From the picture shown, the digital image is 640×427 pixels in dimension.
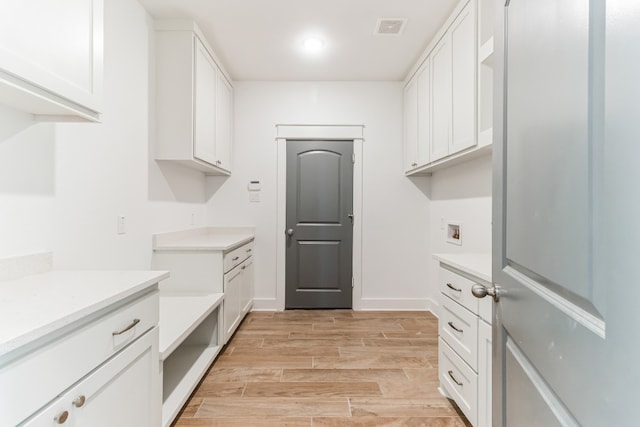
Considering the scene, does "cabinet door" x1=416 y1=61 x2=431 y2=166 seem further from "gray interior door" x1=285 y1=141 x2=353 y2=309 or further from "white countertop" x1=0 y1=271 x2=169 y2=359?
"white countertop" x1=0 y1=271 x2=169 y2=359

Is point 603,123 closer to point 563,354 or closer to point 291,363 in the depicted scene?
point 563,354

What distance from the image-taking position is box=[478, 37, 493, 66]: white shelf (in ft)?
6.00

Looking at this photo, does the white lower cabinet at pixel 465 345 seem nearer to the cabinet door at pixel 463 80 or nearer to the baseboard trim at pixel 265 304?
the cabinet door at pixel 463 80

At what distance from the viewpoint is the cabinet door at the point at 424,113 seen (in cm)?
281

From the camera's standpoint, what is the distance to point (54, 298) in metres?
0.98

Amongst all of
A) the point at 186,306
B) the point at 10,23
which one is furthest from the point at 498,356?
the point at 186,306

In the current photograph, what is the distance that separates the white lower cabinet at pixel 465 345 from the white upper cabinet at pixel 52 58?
1.83 meters

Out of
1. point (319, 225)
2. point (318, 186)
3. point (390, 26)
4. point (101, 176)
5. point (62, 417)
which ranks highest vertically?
point (390, 26)

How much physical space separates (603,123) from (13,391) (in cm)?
125

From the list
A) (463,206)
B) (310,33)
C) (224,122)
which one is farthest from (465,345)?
(224,122)

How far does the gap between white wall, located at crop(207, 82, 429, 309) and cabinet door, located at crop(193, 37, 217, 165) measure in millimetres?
689

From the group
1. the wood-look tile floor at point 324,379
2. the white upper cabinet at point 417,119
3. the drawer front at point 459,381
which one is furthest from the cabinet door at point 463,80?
the wood-look tile floor at point 324,379

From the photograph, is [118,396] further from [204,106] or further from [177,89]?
[204,106]

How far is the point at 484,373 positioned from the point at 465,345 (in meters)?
0.19
